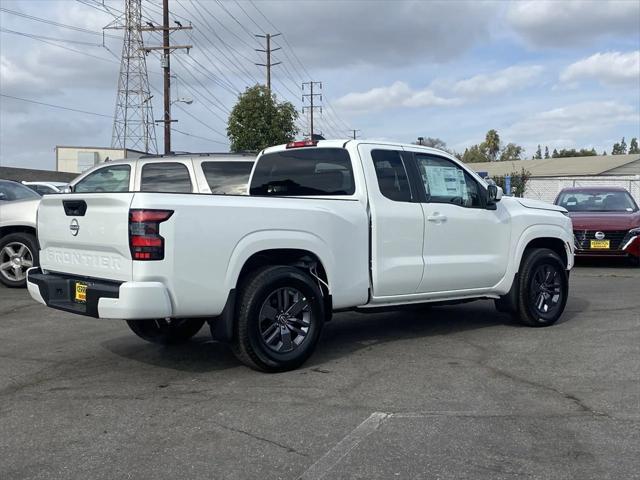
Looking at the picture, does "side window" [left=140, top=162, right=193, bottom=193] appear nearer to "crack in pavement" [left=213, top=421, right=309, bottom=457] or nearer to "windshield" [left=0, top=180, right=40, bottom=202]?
"windshield" [left=0, top=180, right=40, bottom=202]

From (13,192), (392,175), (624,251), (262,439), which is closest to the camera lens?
(262,439)

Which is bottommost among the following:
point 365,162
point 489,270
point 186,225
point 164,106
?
point 489,270

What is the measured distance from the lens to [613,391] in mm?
5164

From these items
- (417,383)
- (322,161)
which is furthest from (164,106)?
(417,383)

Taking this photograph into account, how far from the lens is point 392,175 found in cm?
652

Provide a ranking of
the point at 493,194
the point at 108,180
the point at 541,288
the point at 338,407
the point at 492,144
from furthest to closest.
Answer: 1. the point at 492,144
2. the point at 108,180
3. the point at 541,288
4. the point at 493,194
5. the point at 338,407

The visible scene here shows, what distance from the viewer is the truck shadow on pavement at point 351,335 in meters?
6.15

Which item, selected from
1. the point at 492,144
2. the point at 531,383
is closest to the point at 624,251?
the point at 531,383

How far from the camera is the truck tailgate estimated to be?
4.97 metres

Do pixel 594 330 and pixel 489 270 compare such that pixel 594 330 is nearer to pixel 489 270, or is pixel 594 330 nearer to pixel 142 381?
pixel 489 270

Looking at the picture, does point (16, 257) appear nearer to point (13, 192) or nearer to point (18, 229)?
point (18, 229)

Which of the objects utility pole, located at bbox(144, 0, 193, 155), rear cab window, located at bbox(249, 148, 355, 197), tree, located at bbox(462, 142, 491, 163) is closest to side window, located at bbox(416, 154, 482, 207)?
rear cab window, located at bbox(249, 148, 355, 197)

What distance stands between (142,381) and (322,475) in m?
2.29

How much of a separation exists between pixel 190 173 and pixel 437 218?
4115mm
